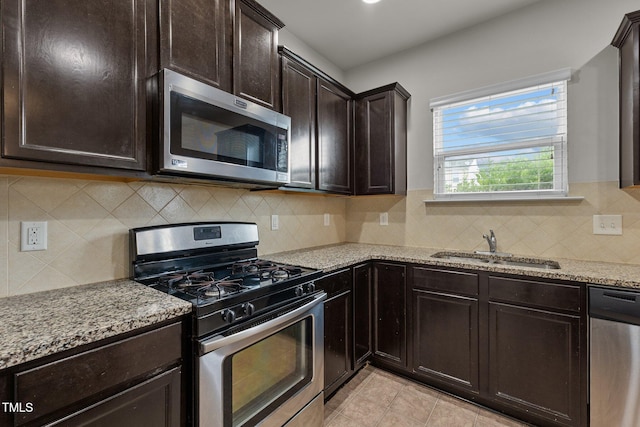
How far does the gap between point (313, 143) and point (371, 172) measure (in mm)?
669

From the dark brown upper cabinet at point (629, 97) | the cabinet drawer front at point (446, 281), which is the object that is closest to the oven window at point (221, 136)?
the cabinet drawer front at point (446, 281)

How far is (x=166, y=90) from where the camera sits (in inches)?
48.3

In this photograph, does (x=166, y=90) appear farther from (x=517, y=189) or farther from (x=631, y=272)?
(x=631, y=272)

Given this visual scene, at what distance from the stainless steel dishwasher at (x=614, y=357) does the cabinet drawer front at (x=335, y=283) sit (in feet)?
4.34

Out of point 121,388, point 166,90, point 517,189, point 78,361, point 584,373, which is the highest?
point 166,90

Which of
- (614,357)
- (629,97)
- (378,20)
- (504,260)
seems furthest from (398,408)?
(378,20)

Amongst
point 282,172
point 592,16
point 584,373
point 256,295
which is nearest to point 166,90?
point 282,172

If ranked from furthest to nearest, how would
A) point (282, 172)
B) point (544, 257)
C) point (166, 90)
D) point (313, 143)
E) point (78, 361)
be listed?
point (313, 143) < point (544, 257) < point (282, 172) < point (166, 90) < point (78, 361)

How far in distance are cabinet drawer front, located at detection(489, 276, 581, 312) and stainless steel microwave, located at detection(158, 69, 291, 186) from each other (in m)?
1.47

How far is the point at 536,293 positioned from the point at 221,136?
195 cm

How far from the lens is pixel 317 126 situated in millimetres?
2283

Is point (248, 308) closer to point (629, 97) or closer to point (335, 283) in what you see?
point (335, 283)

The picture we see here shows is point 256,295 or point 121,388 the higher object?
point 256,295

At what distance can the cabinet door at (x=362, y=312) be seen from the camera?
210 centimetres
